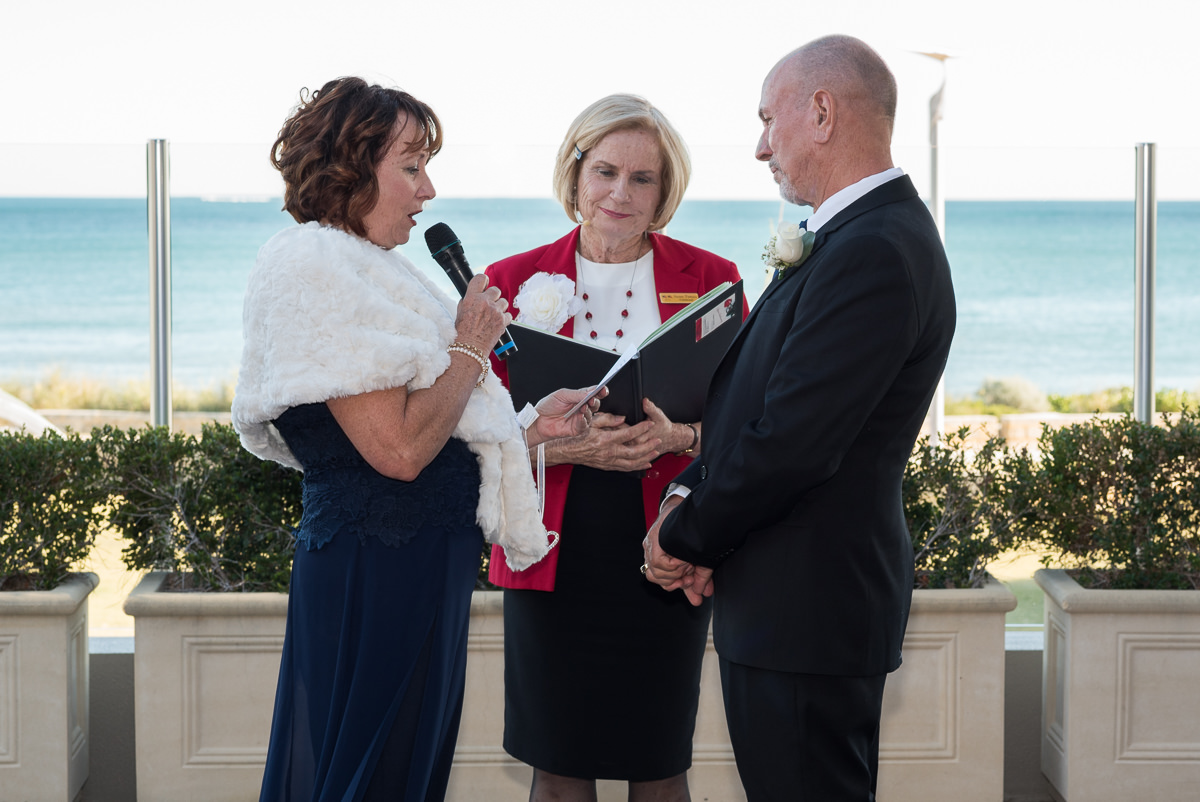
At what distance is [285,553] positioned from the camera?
12.7ft

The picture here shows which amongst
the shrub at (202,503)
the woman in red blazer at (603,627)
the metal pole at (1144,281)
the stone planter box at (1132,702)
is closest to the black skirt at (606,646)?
the woman in red blazer at (603,627)

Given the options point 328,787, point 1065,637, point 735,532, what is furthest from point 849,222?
point 1065,637

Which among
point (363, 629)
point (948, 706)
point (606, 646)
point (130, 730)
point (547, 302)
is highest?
point (547, 302)

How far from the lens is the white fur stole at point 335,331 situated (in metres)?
2.01

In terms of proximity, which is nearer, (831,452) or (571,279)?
(831,452)

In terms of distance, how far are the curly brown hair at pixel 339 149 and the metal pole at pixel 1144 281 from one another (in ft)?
12.3

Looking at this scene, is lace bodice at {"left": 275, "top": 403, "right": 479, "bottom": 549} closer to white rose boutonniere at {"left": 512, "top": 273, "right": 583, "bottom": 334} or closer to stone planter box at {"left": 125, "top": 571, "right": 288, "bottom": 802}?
white rose boutonniere at {"left": 512, "top": 273, "right": 583, "bottom": 334}

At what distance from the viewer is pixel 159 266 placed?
457 centimetres

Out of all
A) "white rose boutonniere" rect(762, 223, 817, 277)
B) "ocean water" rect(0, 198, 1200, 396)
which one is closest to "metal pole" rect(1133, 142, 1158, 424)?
"white rose boutonniere" rect(762, 223, 817, 277)

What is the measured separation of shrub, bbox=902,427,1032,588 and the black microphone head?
7.30 ft

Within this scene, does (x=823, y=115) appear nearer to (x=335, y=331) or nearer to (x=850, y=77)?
(x=850, y=77)

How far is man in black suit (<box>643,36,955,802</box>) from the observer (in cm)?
193

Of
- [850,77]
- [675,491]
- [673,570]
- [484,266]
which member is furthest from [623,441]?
[484,266]

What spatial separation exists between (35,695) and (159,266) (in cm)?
179
